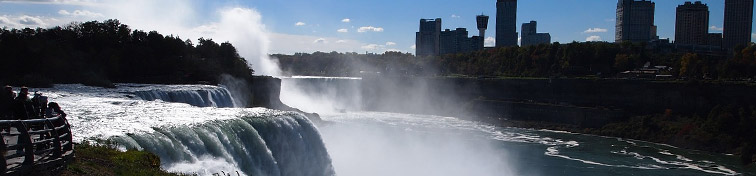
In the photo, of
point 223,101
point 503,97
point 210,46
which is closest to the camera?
point 223,101

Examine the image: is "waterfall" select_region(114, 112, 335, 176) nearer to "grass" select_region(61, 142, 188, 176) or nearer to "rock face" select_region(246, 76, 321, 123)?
"grass" select_region(61, 142, 188, 176)

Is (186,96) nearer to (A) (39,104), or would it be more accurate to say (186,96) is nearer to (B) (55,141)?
(A) (39,104)

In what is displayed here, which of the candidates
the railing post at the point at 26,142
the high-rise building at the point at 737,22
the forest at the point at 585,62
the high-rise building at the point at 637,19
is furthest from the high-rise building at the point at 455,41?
the railing post at the point at 26,142

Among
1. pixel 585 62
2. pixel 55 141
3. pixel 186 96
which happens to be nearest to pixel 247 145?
pixel 55 141

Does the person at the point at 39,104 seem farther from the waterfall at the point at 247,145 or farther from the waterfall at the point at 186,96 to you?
the waterfall at the point at 186,96

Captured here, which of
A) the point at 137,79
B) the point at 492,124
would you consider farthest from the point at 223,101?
the point at 492,124

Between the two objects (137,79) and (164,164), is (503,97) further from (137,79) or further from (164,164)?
(164,164)

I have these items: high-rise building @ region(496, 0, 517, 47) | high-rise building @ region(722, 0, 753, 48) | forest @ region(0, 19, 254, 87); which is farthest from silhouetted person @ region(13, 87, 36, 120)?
high-rise building @ region(496, 0, 517, 47)
